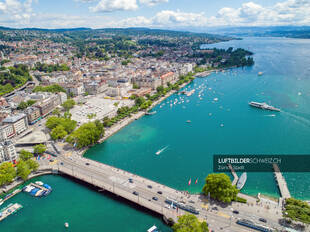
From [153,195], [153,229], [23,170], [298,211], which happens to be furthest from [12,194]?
[298,211]

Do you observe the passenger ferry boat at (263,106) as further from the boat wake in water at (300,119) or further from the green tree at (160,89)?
the green tree at (160,89)

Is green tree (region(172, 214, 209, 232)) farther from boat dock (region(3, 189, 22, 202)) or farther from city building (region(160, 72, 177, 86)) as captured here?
city building (region(160, 72, 177, 86))

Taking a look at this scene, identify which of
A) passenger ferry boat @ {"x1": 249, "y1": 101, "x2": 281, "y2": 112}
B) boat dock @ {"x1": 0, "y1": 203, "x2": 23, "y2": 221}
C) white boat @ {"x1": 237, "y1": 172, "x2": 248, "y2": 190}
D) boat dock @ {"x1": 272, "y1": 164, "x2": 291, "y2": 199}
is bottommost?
boat dock @ {"x1": 0, "y1": 203, "x2": 23, "y2": 221}

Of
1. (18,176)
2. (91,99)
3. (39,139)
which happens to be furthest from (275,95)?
(18,176)

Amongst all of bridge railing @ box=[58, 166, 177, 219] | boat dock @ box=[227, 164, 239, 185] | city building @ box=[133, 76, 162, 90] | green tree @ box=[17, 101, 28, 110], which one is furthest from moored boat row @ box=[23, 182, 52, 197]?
city building @ box=[133, 76, 162, 90]

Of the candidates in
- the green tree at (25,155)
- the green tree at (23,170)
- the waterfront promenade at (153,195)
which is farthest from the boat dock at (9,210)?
the green tree at (25,155)

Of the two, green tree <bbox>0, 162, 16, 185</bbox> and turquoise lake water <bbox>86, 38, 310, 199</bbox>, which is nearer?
green tree <bbox>0, 162, 16, 185</bbox>
